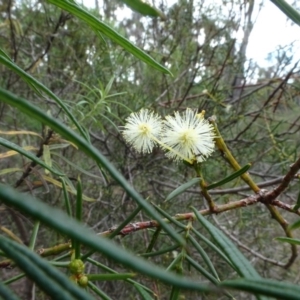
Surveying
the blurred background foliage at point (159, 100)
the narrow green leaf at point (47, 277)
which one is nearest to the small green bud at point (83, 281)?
the narrow green leaf at point (47, 277)

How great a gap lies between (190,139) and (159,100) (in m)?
1.13

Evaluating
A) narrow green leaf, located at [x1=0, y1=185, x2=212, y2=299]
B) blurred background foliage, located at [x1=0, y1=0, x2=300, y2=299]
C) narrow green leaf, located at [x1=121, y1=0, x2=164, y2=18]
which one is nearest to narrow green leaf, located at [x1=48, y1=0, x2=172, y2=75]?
narrow green leaf, located at [x1=121, y1=0, x2=164, y2=18]

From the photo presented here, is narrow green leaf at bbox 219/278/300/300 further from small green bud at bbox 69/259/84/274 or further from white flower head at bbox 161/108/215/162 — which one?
white flower head at bbox 161/108/215/162

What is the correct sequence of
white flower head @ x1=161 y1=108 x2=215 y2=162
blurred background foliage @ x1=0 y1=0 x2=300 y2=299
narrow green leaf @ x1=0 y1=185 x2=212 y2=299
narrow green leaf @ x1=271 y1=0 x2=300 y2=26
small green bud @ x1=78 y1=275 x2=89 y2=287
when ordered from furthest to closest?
blurred background foliage @ x1=0 y1=0 x2=300 y2=299, white flower head @ x1=161 y1=108 x2=215 y2=162, small green bud @ x1=78 y1=275 x2=89 y2=287, narrow green leaf @ x1=271 y1=0 x2=300 y2=26, narrow green leaf @ x1=0 y1=185 x2=212 y2=299

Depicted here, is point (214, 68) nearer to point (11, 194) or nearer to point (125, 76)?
point (125, 76)

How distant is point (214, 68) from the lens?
1.84 m

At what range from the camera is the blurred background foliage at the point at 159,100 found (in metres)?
1.55

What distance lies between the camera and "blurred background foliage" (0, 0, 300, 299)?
1.55 metres

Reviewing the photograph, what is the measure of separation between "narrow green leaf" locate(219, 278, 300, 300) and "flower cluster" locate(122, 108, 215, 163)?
0.31 meters

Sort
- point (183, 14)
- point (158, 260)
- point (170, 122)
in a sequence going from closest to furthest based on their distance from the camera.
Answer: point (170, 122) → point (158, 260) → point (183, 14)

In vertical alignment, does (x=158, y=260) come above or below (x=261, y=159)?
below

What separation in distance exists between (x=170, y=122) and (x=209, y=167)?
3.25ft

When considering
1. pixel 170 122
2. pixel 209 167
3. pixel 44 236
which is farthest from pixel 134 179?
pixel 170 122

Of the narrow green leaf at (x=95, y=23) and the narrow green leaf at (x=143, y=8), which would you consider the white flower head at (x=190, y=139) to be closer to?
the narrow green leaf at (x=95, y=23)
